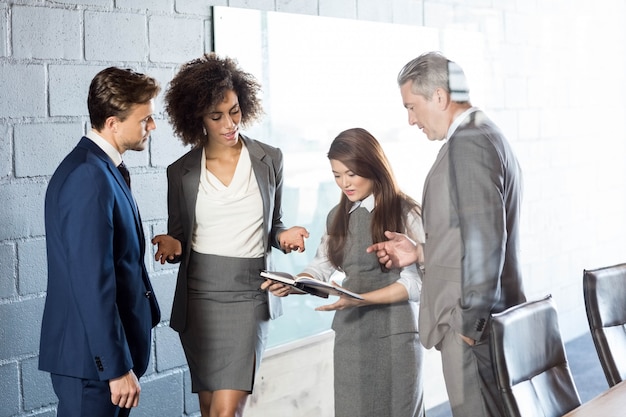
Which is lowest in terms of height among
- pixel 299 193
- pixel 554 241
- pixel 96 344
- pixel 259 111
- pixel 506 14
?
pixel 96 344

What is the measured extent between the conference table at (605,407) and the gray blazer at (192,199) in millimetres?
884

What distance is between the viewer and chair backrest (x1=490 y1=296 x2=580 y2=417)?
197 centimetres

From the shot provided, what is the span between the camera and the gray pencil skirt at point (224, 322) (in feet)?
7.27

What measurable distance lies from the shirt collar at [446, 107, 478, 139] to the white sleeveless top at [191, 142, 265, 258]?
0.61 m

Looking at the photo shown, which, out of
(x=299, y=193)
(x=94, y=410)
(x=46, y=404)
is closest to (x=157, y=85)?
(x=299, y=193)

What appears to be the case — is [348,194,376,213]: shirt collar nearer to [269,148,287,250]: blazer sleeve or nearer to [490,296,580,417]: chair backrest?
[269,148,287,250]: blazer sleeve

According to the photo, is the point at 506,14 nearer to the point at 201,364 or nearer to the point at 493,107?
the point at 493,107

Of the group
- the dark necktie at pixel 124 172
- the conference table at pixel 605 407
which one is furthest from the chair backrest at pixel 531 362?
the dark necktie at pixel 124 172

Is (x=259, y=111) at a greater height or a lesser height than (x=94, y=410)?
greater

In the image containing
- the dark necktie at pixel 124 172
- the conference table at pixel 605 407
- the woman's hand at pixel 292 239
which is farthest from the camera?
the woman's hand at pixel 292 239

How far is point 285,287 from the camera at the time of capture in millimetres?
2322

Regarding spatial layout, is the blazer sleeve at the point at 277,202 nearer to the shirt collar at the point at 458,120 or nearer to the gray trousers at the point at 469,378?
the shirt collar at the point at 458,120

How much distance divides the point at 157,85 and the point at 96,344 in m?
0.66

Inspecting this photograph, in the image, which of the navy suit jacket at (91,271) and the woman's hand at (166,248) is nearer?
the navy suit jacket at (91,271)
